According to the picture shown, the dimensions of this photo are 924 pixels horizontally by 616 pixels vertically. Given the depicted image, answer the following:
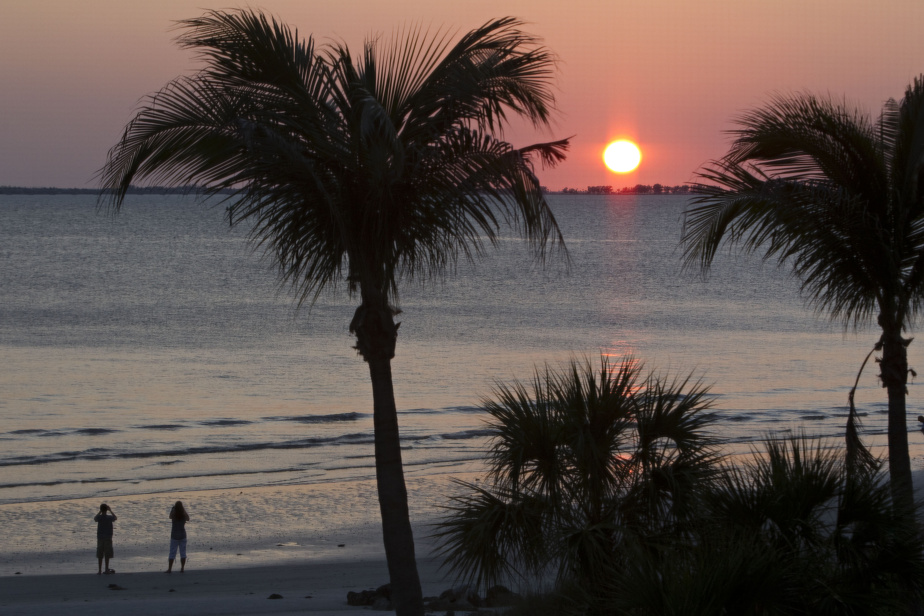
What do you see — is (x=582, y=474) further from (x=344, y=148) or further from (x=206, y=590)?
(x=206, y=590)

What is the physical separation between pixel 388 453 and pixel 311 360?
37.2 meters

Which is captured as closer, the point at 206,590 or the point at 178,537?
the point at 206,590

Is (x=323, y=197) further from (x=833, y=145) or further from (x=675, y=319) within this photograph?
Result: (x=675, y=319)

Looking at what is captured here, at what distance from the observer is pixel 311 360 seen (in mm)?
45312

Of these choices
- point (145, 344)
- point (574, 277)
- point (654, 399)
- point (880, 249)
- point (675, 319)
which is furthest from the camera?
point (574, 277)

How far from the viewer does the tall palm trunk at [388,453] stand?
8.59m

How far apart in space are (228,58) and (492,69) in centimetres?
224

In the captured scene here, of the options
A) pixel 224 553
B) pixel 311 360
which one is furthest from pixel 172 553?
pixel 311 360

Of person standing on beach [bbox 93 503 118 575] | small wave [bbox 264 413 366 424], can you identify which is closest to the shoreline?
person standing on beach [bbox 93 503 118 575]

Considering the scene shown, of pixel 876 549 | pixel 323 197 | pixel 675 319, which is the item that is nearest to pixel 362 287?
pixel 323 197

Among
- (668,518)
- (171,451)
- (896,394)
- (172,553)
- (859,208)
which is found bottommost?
(172,553)

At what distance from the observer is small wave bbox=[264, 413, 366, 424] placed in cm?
3238

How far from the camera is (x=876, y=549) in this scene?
6.26 m

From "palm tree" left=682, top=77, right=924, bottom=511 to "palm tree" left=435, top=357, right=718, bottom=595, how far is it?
3194 millimetres
